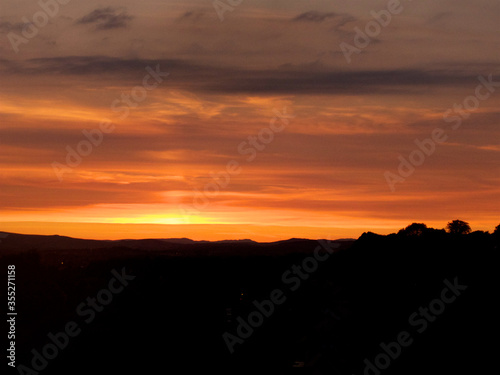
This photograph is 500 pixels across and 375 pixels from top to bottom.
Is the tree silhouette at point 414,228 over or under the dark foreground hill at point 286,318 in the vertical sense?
over

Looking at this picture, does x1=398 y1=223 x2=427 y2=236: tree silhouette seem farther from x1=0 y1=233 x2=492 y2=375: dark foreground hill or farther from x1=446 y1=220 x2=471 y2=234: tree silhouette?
x1=0 y1=233 x2=492 y2=375: dark foreground hill

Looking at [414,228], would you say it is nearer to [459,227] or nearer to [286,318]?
[459,227]

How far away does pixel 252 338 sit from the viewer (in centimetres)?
6950

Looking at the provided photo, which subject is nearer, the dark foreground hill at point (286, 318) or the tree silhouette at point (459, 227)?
the dark foreground hill at point (286, 318)

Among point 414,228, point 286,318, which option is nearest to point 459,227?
point 414,228

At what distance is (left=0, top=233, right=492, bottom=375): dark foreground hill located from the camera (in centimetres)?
5628

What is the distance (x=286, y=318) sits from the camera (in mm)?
78250

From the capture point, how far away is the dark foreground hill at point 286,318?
56281 millimetres

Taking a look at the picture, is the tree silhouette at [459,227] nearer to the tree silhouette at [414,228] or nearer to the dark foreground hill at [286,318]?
the tree silhouette at [414,228]

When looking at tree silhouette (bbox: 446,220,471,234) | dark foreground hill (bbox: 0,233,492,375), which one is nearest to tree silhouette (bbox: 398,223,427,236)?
tree silhouette (bbox: 446,220,471,234)

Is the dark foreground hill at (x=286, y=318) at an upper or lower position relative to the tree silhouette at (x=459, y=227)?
lower

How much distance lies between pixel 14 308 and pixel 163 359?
26946 millimetres

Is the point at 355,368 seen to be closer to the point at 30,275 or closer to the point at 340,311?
the point at 340,311

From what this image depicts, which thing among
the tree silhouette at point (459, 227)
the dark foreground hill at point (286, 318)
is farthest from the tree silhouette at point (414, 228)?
the dark foreground hill at point (286, 318)
